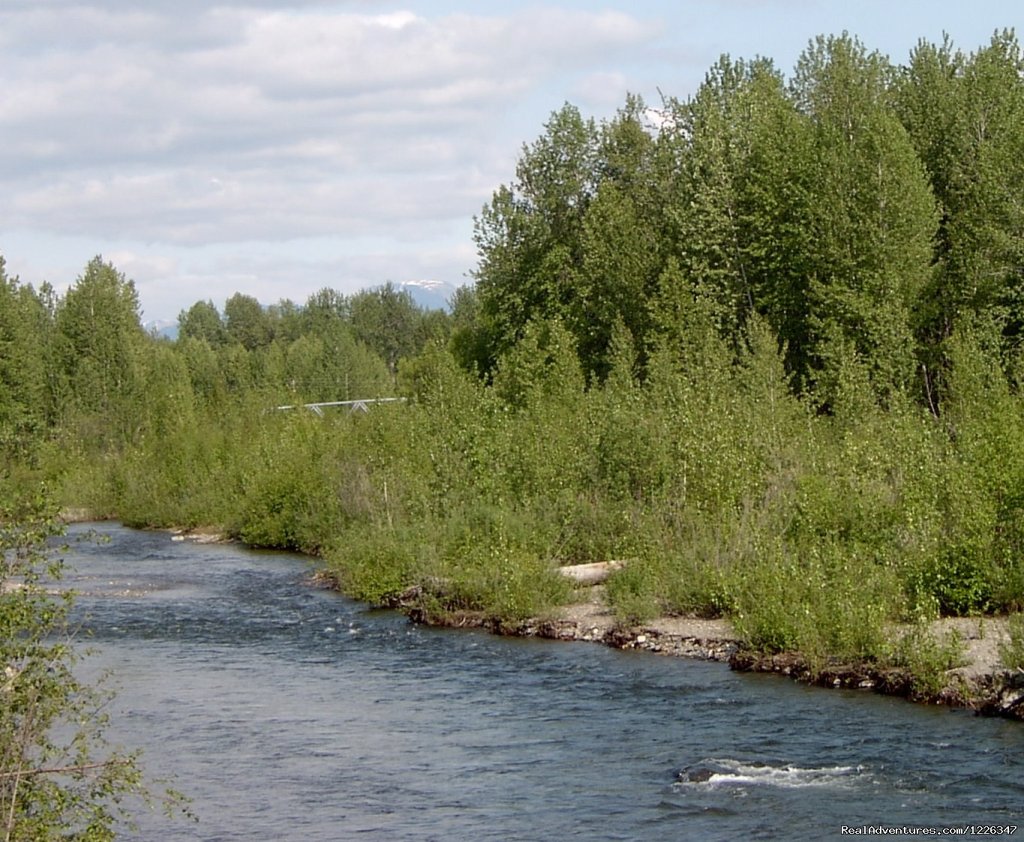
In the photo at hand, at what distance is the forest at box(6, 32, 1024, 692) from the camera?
2830cm

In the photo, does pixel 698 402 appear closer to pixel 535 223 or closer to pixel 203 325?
pixel 535 223

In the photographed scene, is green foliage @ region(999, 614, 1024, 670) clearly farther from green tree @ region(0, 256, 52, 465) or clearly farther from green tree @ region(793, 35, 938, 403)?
green tree @ region(0, 256, 52, 465)

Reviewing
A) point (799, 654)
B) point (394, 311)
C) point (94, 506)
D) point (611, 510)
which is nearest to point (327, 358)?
point (394, 311)

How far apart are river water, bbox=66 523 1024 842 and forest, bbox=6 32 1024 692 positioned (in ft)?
8.07

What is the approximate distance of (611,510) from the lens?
36.4 meters

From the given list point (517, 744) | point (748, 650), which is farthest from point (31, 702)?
point (748, 650)

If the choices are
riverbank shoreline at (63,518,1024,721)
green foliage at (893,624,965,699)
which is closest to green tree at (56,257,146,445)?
riverbank shoreline at (63,518,1024,721)

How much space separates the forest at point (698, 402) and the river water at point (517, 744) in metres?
2.46

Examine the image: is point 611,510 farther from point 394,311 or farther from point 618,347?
point 394,311

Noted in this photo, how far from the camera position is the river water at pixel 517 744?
57.7 ft

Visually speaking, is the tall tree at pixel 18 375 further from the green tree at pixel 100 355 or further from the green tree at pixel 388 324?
the green tree at pixel 388 324

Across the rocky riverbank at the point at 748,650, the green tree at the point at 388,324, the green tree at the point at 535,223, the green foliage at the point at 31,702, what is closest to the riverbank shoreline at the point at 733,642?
the rocky riverbank at the point at 748,650

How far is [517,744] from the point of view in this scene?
21.6 meters

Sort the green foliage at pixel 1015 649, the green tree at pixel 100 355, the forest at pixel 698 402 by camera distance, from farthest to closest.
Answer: the green tree at pixel 100 355 → the forest at pixel 698 402 → the green foliage at pixel 1015 649
